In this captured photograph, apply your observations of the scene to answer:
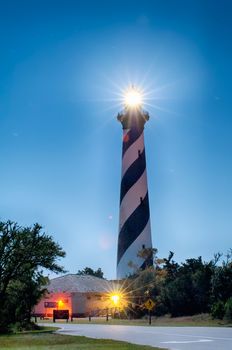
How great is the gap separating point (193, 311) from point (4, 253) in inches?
811

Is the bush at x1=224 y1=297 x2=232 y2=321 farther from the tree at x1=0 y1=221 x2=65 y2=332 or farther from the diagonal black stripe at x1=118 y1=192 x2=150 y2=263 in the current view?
the diagonal black stripe at x1=118 y1=192 x2=150 y2=263

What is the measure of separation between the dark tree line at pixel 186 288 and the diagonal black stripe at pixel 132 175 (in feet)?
26.5

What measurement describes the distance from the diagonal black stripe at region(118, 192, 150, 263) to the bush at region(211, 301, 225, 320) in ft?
65.4

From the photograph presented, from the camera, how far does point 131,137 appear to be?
2436 inches

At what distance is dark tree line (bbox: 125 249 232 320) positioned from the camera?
4150 centimetres

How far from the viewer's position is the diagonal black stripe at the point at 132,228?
5856 centimetres

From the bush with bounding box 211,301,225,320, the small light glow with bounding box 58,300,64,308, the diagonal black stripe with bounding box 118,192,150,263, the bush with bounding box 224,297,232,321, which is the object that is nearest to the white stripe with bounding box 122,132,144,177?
the diagonal black stripe with bounding box 118,192,150,263

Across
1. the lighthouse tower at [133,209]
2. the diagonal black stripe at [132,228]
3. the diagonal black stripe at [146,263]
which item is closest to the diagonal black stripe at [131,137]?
→ the lighthouse tower at [133,209]

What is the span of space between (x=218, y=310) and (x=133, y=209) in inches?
858

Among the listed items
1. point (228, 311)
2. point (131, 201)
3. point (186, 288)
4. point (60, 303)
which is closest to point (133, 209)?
point (131, 201)

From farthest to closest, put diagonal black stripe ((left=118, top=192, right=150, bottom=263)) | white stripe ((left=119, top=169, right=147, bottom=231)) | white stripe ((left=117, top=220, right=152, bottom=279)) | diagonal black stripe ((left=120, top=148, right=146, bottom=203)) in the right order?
diagonal black stripe ((left=120, top=148, right=146, bottom=203)), white stripe ((left=119, top=169, right=147, bottom=231)), diagonal black stripe ((left=118, top=192, right=150, bottom=263)), white stripe ((left=117, top=220, right=152, bottom=279))

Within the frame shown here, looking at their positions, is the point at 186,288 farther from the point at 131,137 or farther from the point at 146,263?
the point at 131,137

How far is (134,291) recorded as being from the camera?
53844mm

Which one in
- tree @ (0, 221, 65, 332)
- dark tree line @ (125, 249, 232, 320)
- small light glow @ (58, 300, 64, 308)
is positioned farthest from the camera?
small light glow @ (58, 300, 64, 308)
